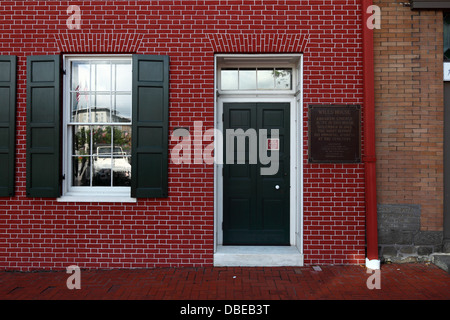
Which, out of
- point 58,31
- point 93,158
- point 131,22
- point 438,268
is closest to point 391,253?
point 438,268

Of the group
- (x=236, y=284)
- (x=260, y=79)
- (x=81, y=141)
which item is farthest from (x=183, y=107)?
(x=236, y=284)

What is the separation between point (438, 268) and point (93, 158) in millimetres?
5353

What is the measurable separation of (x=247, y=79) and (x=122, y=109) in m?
2.04

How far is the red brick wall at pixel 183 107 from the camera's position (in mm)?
5039

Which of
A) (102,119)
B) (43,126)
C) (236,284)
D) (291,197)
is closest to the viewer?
(236,284)

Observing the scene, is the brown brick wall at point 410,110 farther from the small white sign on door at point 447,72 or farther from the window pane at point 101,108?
the window pane at point 101,108

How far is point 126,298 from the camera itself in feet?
13.3

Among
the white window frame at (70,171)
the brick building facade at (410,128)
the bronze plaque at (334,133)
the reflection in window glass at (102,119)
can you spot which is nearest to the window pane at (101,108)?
the reflection in window glass at (102,119)

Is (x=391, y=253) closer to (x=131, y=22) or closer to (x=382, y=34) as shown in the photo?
(x=382, y=34)

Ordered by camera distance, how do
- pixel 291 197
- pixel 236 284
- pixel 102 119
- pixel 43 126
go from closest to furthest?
pixel 236 284 → pixel 43 126 → pixel 102 119 → pixel 291 197

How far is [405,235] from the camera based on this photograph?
508 centimetres

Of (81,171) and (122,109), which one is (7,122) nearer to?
(81,171)

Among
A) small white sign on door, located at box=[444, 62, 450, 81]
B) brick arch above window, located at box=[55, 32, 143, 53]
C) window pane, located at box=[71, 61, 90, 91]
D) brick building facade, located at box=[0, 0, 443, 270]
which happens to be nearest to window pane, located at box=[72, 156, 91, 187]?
brick building facade, located at box=[0, 0, 443, 270]

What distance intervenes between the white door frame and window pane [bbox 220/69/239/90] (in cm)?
15
